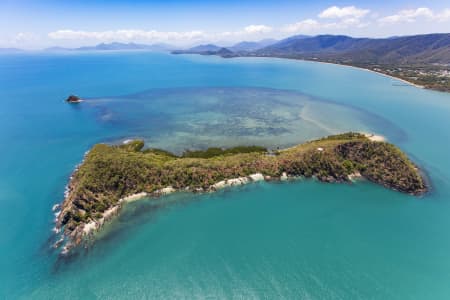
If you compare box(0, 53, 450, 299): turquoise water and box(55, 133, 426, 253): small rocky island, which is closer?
box(0, 53, 450, 299): turquoise water

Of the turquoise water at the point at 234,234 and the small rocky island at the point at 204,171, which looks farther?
the small rocky island at the point at 204,171

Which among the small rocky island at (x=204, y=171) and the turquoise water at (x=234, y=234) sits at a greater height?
the small rocky island at (x=204, y=171)

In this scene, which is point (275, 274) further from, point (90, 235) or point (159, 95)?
point (159, 95)

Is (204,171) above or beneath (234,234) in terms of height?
above

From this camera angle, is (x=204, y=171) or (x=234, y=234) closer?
(x=234, y=234)

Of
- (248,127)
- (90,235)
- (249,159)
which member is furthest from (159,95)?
(90,235)

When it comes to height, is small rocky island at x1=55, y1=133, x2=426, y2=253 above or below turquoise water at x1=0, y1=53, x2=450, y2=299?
above

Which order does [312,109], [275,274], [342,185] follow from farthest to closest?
[312,109]
[342,185]
[275,274]

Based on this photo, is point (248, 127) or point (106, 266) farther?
point (248, 127)
